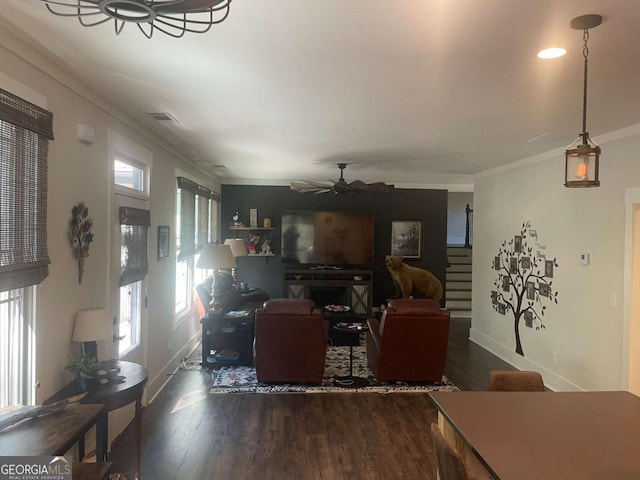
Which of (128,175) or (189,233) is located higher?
(128,175)

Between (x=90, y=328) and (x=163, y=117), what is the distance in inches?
72.8

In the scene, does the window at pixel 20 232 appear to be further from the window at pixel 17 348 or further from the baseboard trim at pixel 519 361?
the baseboard trim at pixel 519 361

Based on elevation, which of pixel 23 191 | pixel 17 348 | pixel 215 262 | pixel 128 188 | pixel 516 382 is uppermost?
pixel 128 188

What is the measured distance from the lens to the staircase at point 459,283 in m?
9.17

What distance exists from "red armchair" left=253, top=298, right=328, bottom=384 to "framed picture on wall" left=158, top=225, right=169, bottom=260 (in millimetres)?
1200

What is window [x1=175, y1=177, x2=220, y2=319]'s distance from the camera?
5465 millimetres

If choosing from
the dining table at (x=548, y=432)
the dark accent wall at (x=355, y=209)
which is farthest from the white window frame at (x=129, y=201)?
the dark accent wall at (x=355, y=209)

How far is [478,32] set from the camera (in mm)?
2008

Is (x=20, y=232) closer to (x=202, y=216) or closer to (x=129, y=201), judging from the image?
(x=129, y=201)

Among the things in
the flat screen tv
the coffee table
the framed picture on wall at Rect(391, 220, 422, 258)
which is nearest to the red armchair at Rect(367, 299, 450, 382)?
the coffee table

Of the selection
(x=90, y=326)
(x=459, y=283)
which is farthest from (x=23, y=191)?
(x=459, y=283)

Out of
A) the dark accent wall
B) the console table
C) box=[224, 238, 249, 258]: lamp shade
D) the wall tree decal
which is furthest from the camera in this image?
the dark accent wall

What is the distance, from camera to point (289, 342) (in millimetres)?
4504

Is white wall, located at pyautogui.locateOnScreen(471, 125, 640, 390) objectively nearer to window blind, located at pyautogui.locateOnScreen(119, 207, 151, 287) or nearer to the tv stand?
the tv stand
